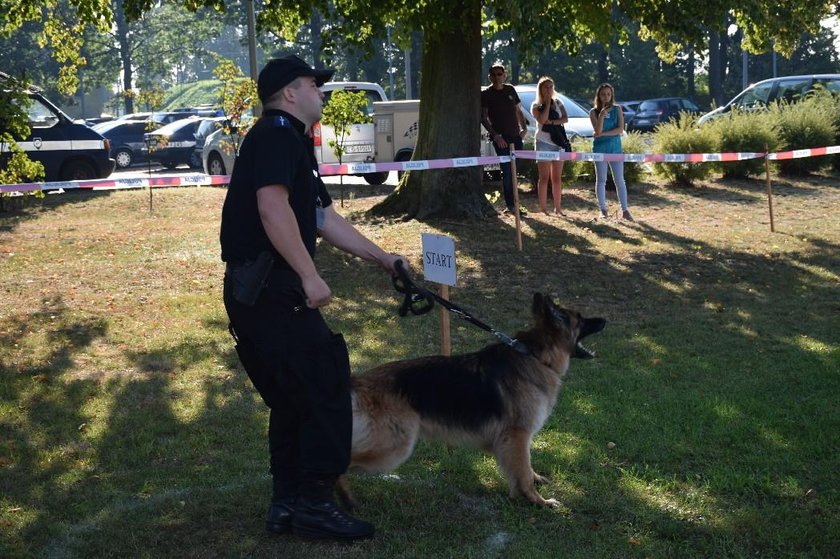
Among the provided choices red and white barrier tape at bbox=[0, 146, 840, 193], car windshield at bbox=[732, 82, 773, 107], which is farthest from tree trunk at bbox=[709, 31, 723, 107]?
red and white barrier tape at bbox=[0, 146, 840, 193]

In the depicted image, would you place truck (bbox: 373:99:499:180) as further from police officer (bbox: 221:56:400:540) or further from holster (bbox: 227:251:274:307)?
holster (bbox: 227:251:274:307)

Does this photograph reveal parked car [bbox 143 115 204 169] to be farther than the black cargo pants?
Yes

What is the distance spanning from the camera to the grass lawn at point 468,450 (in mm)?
4199

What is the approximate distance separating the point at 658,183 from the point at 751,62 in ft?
134

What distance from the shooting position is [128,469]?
511cm

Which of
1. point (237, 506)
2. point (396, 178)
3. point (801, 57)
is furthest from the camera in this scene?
point (801, 57)

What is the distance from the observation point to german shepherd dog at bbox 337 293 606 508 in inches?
162

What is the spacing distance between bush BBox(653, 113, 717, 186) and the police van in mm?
10443

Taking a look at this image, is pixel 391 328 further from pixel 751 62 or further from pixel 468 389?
pixel 751 62

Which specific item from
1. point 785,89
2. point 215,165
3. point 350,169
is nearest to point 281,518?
point 350,169

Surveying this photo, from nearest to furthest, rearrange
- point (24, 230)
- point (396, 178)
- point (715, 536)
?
point (715, 536) < point (24, 230) < point (396, 178)

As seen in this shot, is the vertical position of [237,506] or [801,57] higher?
[801,57]

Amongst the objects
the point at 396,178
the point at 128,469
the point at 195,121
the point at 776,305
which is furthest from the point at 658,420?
the point at 195,121

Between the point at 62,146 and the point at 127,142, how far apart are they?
15.4 meters
